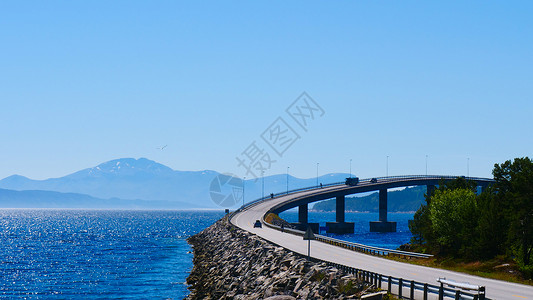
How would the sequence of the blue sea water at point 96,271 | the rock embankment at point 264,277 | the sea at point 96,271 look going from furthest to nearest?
the blue sea water at point 96,271 → the sea at point 96,271 → the rock embankment at point 264,277

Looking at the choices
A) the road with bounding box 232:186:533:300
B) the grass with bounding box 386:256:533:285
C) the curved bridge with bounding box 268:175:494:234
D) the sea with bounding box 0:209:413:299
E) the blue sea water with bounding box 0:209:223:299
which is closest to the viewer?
the road with bounding box 232:186:533:300

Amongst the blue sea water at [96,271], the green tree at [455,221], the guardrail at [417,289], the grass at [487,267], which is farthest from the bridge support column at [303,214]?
the guardrail at [417,289]

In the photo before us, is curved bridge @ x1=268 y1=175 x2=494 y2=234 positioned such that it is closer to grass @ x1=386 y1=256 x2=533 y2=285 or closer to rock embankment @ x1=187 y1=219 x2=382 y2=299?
rock embankment @ x1=187 y1=219 x2=382 y2=299

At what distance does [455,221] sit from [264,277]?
1865 cm

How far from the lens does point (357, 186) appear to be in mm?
167250

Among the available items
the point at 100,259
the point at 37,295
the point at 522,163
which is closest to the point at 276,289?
the point at 522,163

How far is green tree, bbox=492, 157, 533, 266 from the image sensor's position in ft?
129

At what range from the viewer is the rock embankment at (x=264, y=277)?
30.6 meters

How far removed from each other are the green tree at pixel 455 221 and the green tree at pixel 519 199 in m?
3.75

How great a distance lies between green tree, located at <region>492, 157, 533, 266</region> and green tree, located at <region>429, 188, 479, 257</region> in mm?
3750

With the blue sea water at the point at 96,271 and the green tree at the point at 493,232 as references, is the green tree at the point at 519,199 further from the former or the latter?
the blue sea water at the point at 96,271

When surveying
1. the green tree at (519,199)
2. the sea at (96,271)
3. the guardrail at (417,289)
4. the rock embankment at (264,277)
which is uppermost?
the green tree at (519,199)

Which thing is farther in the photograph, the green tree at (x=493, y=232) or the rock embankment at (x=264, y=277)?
the green tree at (x=493, y=232)

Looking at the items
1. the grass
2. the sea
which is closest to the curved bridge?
the sea
